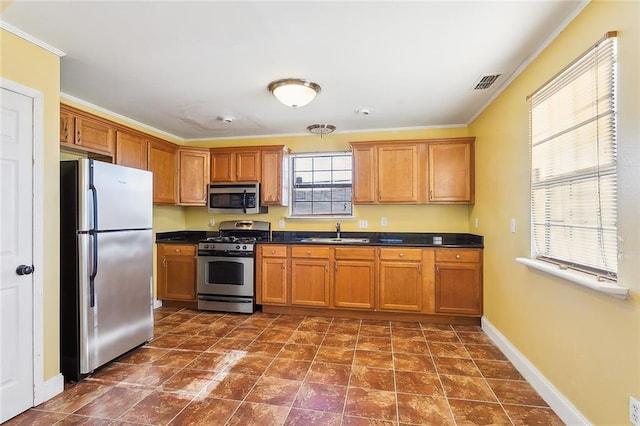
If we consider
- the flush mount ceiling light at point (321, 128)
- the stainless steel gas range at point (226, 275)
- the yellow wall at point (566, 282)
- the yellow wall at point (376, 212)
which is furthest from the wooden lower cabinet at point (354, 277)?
the flush mount ceiling light at point (321, 128)

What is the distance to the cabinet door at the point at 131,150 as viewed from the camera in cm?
339

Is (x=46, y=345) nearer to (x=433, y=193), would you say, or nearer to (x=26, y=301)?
(x=26, y=301)

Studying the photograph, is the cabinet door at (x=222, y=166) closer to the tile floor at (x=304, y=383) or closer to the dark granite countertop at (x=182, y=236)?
the dark granite countertop at (x=182, y=236)

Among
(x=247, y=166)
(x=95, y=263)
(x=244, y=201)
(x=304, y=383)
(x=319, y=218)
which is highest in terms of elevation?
(x=247, y=166)

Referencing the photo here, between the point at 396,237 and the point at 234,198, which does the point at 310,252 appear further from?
the point at 234,198

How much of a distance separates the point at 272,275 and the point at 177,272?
1.36 metres

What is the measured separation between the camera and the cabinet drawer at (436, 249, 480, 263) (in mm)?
3533

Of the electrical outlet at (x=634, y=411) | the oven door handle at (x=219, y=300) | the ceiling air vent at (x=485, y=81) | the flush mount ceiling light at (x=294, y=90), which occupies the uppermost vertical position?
the ceiling air vent at (x=485, y=81)

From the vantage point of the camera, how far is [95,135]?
310cm

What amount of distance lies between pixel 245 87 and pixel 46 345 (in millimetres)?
2498

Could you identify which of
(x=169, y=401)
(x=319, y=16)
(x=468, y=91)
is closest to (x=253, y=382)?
(x=169, y=401)

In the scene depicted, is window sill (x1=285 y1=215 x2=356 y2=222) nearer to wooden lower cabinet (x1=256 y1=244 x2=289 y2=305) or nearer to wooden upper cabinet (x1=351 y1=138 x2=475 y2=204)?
wooden upper cabinet (x1=351 y1=138 x2=475 y2=204)

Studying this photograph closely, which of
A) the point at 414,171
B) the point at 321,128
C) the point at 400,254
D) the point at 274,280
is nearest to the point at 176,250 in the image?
the point at 274,280

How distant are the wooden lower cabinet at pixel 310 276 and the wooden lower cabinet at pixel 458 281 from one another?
133 centimetres
